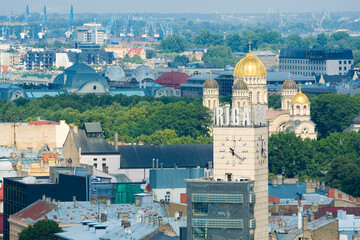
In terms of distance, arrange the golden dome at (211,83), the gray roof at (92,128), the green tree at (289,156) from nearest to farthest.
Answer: the gray roof at (92,128)
the green tree at (289,156)
the golden dome at (211,83)

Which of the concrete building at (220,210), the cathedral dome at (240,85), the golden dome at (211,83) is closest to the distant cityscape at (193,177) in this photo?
the concrete building at (220,210)

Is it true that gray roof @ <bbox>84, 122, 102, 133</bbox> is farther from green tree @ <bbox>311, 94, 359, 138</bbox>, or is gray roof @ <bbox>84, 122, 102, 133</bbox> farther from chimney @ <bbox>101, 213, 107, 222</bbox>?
green tree @ <bbox>311, 94, 359, 138</bbox>

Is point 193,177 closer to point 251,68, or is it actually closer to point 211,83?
point 251,68

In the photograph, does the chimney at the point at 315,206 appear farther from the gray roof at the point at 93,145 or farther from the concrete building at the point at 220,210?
the gray roof at the point at 93,145

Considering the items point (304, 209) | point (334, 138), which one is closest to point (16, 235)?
point (304, 209)

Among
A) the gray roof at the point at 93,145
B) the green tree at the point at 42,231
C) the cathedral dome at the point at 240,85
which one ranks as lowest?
the green tree at the point at 42,231

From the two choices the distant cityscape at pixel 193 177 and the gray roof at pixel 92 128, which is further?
the gray roof at pixel 92 128

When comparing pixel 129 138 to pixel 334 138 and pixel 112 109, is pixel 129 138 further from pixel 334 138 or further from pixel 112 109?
pixel 112 109
